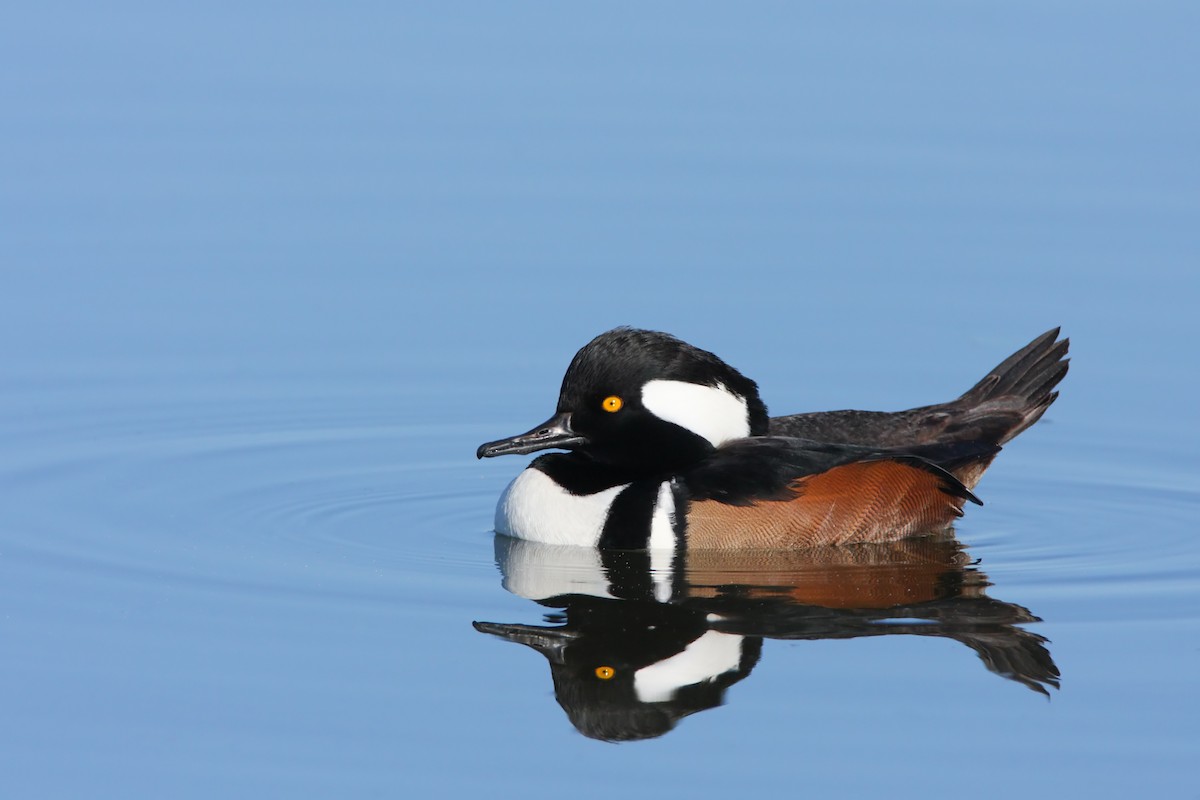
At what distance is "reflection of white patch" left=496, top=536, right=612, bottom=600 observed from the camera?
437 inches

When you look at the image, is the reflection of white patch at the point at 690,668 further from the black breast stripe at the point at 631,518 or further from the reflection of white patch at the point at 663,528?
the black breast stripe at the point at 631,518

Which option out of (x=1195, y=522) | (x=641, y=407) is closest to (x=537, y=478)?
(x=641, y=407)

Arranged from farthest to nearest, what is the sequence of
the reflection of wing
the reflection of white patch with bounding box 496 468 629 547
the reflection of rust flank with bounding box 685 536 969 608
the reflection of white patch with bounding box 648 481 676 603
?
the reflection of white patch with bounding box 496 468 629 547
the reflection of white patch with bounding box 648 481 676 603
the reflection of rust flank with bounding box 685 536 969 608
the reflection of wing

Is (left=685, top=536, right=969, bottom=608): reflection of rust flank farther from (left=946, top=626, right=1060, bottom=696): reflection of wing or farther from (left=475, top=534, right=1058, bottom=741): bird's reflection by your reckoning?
(left=946, top=626, right=1060, bottom=696): reflection of wing

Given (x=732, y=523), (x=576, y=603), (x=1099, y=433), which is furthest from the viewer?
(x=1099, y=433)

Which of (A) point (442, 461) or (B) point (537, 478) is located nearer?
(B) point (537, 478)

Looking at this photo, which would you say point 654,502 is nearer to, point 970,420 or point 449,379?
point 970,420

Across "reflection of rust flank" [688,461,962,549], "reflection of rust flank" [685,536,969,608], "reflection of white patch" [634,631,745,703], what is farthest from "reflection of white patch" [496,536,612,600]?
"reflection of white patch" [634,631,745,703]

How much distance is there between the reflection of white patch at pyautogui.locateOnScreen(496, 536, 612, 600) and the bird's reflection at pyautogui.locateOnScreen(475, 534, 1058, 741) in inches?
0.4

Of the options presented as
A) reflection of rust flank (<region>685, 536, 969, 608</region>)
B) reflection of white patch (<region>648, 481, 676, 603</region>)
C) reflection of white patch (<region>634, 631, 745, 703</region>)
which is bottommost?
reflection of white patch (<region>634, 631, 745, 703</region>)

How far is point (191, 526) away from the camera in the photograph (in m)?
12.1

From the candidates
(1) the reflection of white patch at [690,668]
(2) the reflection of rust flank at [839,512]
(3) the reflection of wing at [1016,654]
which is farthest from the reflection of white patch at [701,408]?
(3) the reflection of wing at [1016,654]

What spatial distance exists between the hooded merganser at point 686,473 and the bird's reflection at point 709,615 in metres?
0.14

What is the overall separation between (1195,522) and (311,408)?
6.10m
